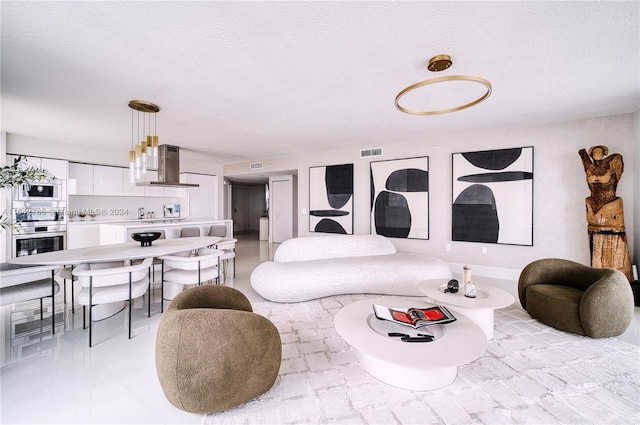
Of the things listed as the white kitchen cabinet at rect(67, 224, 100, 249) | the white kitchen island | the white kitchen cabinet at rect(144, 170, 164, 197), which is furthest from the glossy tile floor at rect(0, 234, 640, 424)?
the white kitchen cabinet at rect(144, 170, 164, 197)

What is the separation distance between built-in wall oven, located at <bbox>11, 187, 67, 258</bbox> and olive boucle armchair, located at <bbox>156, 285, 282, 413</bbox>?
5.32m

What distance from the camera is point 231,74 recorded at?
270 centimetres

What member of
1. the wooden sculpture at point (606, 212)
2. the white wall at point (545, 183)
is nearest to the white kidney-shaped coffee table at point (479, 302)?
the wooden sculpture at point (606, 212)

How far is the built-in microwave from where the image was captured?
4741mm

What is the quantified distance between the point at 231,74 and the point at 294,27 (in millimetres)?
1010

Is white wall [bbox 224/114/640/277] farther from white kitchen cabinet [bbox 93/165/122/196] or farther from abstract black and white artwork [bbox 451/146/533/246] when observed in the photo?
white kitchen cabinet [bbox 93/165/122/196]

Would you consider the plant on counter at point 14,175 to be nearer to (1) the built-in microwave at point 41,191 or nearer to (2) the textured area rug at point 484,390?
(2) the textured area rug at point 484,390

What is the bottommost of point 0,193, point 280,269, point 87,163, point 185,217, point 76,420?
point 76,420

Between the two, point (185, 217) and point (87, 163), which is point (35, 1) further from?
point (185, 217)

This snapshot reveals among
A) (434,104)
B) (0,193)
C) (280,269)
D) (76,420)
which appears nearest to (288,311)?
(280,269)

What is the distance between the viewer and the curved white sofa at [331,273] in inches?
138

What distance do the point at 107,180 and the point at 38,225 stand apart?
164 cm

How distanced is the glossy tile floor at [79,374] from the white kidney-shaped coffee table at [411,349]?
3.75 ft

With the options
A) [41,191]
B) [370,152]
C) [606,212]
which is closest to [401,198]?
[370,152]
